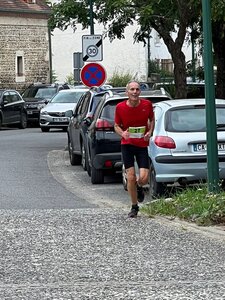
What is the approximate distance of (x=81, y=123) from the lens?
945 inches

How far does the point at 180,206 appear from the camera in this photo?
47.6 ft

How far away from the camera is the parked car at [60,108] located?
41906mm

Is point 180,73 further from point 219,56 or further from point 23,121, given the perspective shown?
point 23,121

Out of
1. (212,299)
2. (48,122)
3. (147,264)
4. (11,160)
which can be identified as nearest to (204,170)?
(147,264)

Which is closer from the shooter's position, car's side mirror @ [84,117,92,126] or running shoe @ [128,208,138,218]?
running shoe @ [128,208,138,218]

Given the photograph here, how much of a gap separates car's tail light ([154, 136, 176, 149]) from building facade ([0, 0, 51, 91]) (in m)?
46.8

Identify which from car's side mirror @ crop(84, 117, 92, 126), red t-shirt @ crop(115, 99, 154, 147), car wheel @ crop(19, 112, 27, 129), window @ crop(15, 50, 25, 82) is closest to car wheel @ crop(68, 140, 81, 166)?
car's side mirror @ crop(84, 117, 92, 126)

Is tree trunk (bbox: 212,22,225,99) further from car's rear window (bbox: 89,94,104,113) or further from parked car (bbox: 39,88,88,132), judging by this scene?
parked car (bbox: 39,88,88,132)

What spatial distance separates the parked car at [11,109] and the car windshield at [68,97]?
4.25 m

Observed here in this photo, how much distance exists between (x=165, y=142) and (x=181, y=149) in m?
0.26

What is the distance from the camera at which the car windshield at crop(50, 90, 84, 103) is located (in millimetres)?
42094

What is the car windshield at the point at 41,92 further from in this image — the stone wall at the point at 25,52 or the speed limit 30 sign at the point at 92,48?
the speed limit 30 sign at the point at 92,48

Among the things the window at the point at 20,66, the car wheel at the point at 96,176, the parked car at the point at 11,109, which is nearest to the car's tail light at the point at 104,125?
the car wheel at the point at 96,176

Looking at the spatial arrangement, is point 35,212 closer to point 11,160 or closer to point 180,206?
point 180,206
